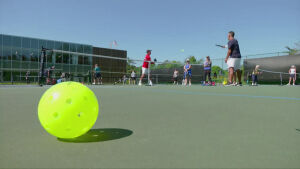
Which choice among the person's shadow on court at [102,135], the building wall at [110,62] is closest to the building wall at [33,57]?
the building wall at [110,62]

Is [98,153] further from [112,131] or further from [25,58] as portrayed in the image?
[25,58]

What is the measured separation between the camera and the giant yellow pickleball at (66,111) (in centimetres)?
155

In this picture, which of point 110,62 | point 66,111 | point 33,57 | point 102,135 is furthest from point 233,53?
point 110,62

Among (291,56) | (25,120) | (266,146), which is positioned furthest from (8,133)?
(291,56)

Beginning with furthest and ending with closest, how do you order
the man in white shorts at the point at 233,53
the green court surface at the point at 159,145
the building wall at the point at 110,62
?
1. the building wall at the point at 110,62
2. the man in white shorts at the point at 233,53
3. the green court surface at the point at 159,145

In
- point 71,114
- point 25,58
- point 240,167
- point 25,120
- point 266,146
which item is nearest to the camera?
point 240,167

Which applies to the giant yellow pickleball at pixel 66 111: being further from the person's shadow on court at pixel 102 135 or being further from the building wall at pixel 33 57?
the building wall at pixel 33 57

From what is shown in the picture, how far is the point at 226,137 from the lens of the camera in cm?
169

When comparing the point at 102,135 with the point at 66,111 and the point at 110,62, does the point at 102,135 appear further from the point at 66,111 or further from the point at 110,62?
the point at 110,62

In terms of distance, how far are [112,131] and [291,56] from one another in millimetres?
25018

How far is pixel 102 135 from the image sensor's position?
1.76 metres

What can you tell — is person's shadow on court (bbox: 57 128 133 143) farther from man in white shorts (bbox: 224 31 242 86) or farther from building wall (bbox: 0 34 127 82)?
building wall (bbox: 0 34 127 82)

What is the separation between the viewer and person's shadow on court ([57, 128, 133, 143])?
5.36 feet

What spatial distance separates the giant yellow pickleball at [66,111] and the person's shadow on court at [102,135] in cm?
6
